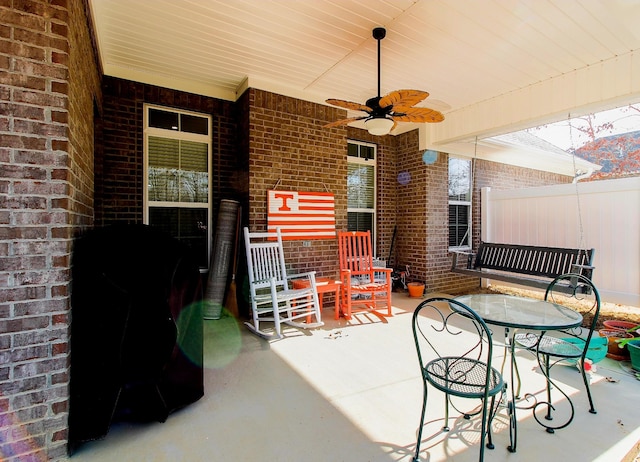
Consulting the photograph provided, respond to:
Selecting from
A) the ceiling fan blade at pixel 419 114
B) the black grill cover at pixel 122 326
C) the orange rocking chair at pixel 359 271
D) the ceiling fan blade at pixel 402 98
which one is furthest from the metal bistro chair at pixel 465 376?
the orange rocking chair at pixel 359 271

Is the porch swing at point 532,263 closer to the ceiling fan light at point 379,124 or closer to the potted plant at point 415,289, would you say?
the potted plant at point 415,289

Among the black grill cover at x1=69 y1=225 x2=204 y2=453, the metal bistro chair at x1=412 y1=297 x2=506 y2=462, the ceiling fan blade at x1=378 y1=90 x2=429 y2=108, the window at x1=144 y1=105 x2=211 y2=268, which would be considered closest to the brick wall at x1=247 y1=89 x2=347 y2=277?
the window at x1=144 y1=105 x2=211 y2=268

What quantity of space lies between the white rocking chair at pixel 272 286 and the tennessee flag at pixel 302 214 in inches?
10.1

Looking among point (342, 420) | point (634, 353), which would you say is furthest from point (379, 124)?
point (634, 353)

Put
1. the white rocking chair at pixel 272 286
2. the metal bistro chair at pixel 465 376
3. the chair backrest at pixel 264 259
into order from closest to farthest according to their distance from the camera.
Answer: the metal bistro chair at pixel 465 376, the white rocking chair at pixel 272 286, the chair backrest at pixel 264 259

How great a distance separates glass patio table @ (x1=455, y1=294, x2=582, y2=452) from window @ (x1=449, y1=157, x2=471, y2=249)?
3869 mm

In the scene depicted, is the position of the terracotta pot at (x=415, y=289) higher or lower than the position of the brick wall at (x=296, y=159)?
lower

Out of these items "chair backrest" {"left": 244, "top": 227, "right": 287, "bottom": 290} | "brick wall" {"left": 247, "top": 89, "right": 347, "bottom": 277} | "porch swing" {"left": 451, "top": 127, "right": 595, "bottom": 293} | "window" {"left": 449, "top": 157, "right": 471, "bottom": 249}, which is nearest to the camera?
Answer: "chair backrest" {"left": 244, "top": 227, "right": 287, "bottom": 290}

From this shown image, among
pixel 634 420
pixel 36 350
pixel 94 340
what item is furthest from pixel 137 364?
pixel 634 420

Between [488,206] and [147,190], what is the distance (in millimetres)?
5655

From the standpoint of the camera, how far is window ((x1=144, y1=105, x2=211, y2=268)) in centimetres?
419

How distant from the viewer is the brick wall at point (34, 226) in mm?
1579

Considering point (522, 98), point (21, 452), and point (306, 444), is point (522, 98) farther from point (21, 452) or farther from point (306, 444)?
point (21, 452)

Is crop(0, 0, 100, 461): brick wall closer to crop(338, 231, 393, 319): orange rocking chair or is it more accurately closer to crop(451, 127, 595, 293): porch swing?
crop(338, 231, 393, 319): orange rocking chair
